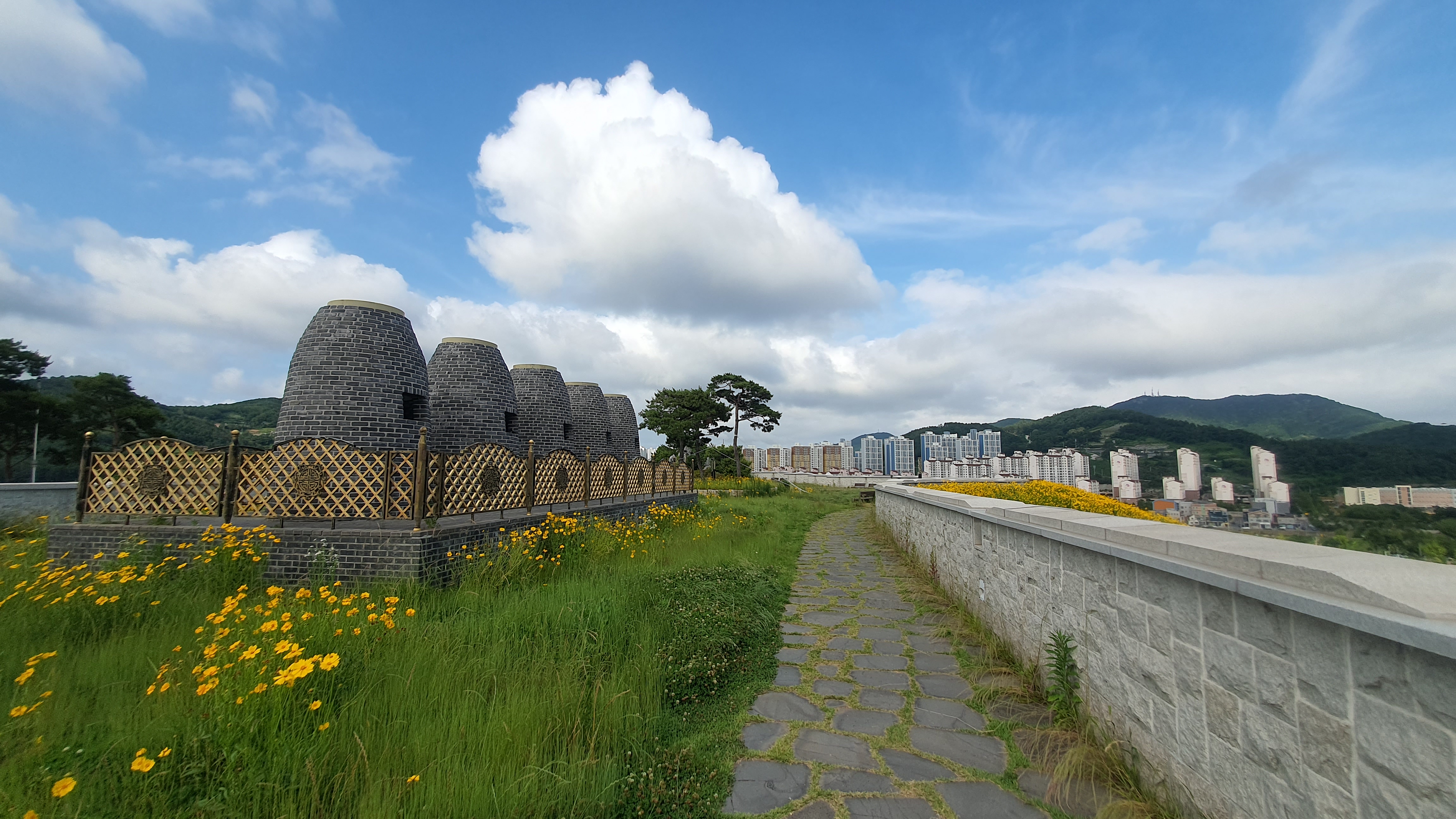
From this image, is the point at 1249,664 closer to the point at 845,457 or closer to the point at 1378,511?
the point at 1378,511

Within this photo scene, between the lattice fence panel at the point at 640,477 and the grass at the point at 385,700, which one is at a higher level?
the lattice fence panel at the point at 640,477

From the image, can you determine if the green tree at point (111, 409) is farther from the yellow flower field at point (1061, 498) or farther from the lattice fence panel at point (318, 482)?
the yellow flower field at point (1061, 498)

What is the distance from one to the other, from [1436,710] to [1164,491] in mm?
10098

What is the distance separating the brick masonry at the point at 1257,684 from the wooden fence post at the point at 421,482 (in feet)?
19.9

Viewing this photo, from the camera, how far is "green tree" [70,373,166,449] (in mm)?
31453

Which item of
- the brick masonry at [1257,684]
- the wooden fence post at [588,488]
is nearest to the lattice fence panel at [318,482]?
the wooden fence post at [588,488]

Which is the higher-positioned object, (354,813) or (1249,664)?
(1249,664)

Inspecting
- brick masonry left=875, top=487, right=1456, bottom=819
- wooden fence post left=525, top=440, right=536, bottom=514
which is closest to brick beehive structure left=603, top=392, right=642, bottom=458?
wooden fence post left=525, top=440, right=536, bottom=514

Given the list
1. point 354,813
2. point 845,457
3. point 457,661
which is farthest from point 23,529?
point 845,457

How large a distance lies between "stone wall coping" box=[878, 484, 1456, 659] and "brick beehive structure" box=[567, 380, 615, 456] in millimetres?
15914

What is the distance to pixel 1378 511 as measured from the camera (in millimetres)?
4426

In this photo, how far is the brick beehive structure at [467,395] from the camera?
37.9ft

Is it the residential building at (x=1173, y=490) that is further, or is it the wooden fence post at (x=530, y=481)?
the residential building at (x=1173, y=490)

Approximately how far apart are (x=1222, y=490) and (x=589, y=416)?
1536 centimetres
